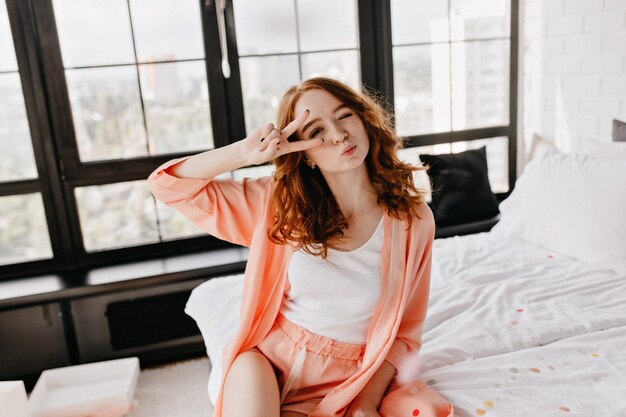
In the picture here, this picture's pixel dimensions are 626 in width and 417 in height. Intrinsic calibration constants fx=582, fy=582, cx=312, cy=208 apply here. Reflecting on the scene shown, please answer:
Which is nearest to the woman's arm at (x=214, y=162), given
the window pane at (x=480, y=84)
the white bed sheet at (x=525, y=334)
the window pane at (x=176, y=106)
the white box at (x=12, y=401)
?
the white bed sheet at (x=525, y=334)

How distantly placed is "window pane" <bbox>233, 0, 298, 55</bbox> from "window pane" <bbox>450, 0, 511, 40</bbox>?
3.00ft

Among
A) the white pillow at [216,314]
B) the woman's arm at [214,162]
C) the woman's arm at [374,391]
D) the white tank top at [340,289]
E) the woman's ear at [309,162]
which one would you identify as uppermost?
the woman's arm at [214,162]

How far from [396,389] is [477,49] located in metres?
2.37

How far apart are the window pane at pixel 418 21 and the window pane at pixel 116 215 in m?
1.57

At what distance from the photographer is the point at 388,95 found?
3125 millimetres

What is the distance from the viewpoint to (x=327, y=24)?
3031 mm

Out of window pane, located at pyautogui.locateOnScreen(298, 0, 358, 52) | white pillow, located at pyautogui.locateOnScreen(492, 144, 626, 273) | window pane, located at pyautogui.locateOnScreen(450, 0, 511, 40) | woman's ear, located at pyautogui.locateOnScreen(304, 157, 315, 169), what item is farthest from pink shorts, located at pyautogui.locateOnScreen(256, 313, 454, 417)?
window pane, located at pyautogui.locateOnScreen(450, 0, 511, 40)

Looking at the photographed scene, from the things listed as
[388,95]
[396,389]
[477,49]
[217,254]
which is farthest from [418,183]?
[396,389]

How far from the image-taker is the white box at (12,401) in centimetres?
176

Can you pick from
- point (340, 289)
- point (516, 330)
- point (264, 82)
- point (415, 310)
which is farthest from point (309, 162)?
point (264, 82)

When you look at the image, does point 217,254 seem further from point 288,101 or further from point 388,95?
point 288,101

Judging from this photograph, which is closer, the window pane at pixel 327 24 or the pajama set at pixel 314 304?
the pajama set at pixel 314 304

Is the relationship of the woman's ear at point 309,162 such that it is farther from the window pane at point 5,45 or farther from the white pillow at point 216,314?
the window pane at point 5,45

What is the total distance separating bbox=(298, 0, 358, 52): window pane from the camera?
299cm
